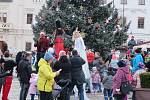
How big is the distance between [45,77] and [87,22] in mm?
12238

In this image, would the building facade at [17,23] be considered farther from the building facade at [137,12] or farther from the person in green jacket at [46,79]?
the person in green jacket at [46,79]

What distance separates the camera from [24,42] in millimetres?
65438

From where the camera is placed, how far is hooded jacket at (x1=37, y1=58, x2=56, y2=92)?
13211mm

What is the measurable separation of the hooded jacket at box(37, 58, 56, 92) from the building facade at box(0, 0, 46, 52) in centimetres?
5179

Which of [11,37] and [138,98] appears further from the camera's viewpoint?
[11,37]

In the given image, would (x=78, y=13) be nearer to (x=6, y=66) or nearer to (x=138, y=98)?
(x=6, y=66)

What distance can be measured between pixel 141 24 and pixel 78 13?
43079mm

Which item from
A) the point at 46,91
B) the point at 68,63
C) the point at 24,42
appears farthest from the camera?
the point at 24,42

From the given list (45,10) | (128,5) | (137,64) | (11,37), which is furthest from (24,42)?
(137,64)

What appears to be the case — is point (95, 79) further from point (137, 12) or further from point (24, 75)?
point (137, 12)

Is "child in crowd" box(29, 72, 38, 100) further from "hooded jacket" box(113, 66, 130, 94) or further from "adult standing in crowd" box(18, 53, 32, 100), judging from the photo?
"hooded jacket" box(113, 66, 130, 94)

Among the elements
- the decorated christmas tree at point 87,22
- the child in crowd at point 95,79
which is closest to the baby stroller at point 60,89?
the child in crowd at point 95,79

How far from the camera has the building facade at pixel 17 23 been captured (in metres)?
65.2

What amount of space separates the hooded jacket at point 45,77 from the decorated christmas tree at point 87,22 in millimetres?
10587
